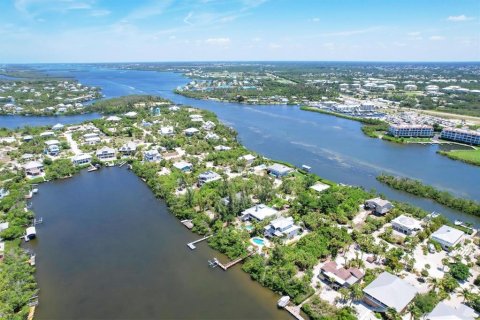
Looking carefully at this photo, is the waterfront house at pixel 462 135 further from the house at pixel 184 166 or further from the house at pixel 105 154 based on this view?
the house at pixel 105 154

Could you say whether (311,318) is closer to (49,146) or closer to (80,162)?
(80,162)

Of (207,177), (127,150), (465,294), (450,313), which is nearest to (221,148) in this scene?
(207,177)

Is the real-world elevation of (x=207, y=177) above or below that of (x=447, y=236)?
above

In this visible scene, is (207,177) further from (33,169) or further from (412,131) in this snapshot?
(412,131)

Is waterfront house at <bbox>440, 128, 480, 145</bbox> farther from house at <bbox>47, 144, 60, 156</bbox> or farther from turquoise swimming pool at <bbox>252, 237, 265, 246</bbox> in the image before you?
house at <bbox>47, 144, 60, 156</bbox>

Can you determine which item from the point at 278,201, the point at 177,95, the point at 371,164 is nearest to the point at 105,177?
the point at 278,201

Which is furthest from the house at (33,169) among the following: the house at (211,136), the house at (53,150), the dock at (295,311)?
the dock at (295,311)

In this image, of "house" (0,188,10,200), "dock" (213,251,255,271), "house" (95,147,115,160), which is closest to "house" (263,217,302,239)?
"dock" (213,251,255,271)
